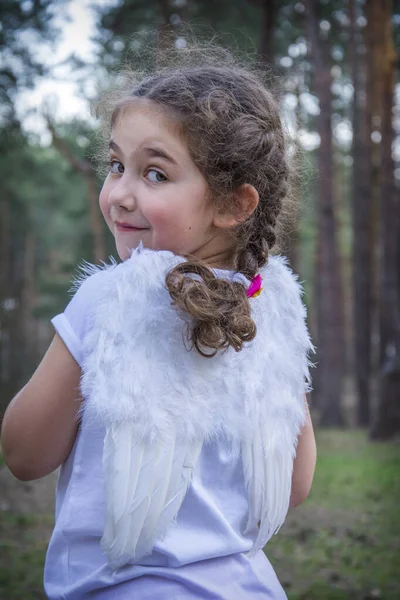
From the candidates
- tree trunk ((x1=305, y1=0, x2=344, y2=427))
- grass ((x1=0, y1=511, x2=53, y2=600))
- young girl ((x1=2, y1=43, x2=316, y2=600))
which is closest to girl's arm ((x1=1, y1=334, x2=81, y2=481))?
young girl ((x1=2, y1=43, x2=316, y2=600))

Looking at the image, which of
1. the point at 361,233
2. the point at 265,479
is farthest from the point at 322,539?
the point at 361,233

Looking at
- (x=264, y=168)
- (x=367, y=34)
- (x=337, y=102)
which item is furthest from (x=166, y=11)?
(x=264, y=168)

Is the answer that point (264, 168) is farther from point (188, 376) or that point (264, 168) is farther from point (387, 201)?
point (387, 201)

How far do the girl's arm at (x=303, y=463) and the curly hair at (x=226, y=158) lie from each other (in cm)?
44

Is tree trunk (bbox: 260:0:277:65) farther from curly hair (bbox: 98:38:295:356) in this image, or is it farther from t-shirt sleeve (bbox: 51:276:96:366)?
t-shirt sleeve (bbox: 51:276:96:366)

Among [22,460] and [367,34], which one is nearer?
[22,460]

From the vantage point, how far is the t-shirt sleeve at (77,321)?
148 centimetres

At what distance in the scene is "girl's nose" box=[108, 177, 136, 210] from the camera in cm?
163

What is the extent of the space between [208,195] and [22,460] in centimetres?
68

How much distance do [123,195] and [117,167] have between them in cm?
11

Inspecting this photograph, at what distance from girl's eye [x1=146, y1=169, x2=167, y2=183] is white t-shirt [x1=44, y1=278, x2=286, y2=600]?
27 centimetres

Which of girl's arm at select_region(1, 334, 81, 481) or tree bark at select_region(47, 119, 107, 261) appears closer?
girl's arm at select_region(1, 334, 81, 481)

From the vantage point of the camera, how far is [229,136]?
1691mm

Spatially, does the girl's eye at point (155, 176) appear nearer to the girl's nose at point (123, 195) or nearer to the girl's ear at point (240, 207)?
the girl's nose at point (123, 195)
